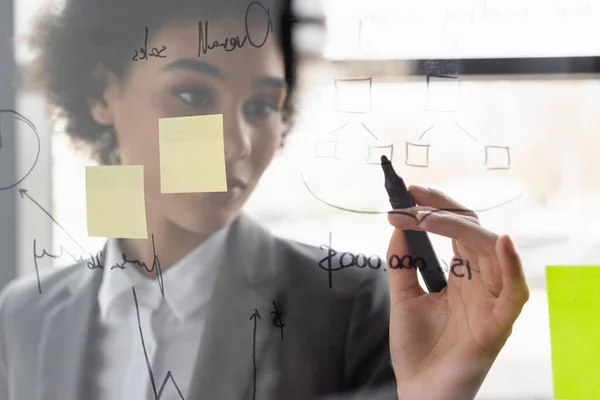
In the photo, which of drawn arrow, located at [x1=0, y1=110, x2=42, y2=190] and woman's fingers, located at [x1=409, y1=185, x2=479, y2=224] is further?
drawn arrow, located at [x1=0, y1=110, x2=42, y2=190]

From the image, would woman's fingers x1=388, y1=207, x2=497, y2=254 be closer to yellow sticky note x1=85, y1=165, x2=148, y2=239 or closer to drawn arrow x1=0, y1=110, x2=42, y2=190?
yellow sticky note x1=85, y1=165, x2=148, y2=239

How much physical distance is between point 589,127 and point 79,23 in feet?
2.07

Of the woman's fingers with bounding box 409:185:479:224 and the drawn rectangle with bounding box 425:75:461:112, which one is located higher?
the drawn rectangle with bounding box 425:75:461:112

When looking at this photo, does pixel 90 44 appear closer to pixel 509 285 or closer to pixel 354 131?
pixel 354 131

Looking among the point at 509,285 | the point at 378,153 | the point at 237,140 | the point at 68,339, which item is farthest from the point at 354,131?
the point at 68,339

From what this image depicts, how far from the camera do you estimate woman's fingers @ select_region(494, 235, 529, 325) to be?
539 millimetres

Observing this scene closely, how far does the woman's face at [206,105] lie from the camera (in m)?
0.60

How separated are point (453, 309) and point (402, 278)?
64 millimetres

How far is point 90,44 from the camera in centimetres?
65

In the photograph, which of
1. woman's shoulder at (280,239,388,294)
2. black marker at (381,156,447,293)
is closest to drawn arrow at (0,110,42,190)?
woman's shoulder at (280,239,388,294)

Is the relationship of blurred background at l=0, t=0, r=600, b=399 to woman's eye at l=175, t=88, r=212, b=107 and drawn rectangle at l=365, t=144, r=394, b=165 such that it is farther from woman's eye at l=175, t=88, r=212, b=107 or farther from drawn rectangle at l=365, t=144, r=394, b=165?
woman's eye at l=175, t=88, r=212, b=107

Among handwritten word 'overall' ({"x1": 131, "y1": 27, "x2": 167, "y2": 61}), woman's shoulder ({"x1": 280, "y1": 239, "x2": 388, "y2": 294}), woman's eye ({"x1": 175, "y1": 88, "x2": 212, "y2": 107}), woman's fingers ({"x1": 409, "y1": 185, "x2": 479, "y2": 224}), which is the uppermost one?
handwritten word 'overall' ({"x1": 131, "y1": 27, "x2": 167, "y2": 61})

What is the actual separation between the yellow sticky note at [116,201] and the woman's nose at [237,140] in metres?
0.12

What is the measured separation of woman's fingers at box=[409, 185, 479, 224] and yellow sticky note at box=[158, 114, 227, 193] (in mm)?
229
